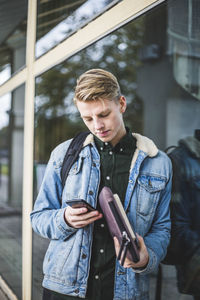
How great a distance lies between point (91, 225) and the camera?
1.48 metres

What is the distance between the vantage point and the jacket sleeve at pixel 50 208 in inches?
58.7

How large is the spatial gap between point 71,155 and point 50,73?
1.97 metres

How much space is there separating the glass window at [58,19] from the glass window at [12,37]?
16.0 inches

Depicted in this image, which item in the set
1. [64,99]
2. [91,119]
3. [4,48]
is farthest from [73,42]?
[64,99]

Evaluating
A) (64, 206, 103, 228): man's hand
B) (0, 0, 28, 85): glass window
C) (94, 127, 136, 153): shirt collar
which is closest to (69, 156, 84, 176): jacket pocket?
(94, 127, 136, 153): shirt collar

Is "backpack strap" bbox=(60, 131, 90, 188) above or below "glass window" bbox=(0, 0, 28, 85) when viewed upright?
below

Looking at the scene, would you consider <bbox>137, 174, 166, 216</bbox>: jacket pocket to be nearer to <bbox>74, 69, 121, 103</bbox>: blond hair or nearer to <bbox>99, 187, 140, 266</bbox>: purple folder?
<bbox>99, 187, 140, 266</bbox>: purple folder

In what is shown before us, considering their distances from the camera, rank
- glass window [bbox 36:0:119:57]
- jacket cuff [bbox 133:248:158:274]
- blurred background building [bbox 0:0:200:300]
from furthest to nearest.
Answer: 1. glass window [bbox 36:0:119:57]
2. blurred background building [bbox 0:0:200:300]
3. jacket cuff [bbox 133:248:158:274]

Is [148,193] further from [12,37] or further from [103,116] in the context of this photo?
[12,37]

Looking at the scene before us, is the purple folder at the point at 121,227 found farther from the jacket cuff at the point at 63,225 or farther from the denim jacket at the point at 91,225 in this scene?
the jacket cuff at the point at 63,225

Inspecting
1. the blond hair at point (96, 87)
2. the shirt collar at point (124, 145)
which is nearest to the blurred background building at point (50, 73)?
the blond hair at point (96, 87)

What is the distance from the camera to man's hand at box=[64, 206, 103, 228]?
4.31 feet

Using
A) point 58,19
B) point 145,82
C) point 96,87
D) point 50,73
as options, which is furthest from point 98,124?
point 145,82

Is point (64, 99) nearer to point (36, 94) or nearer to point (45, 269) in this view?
point (36, 94)
